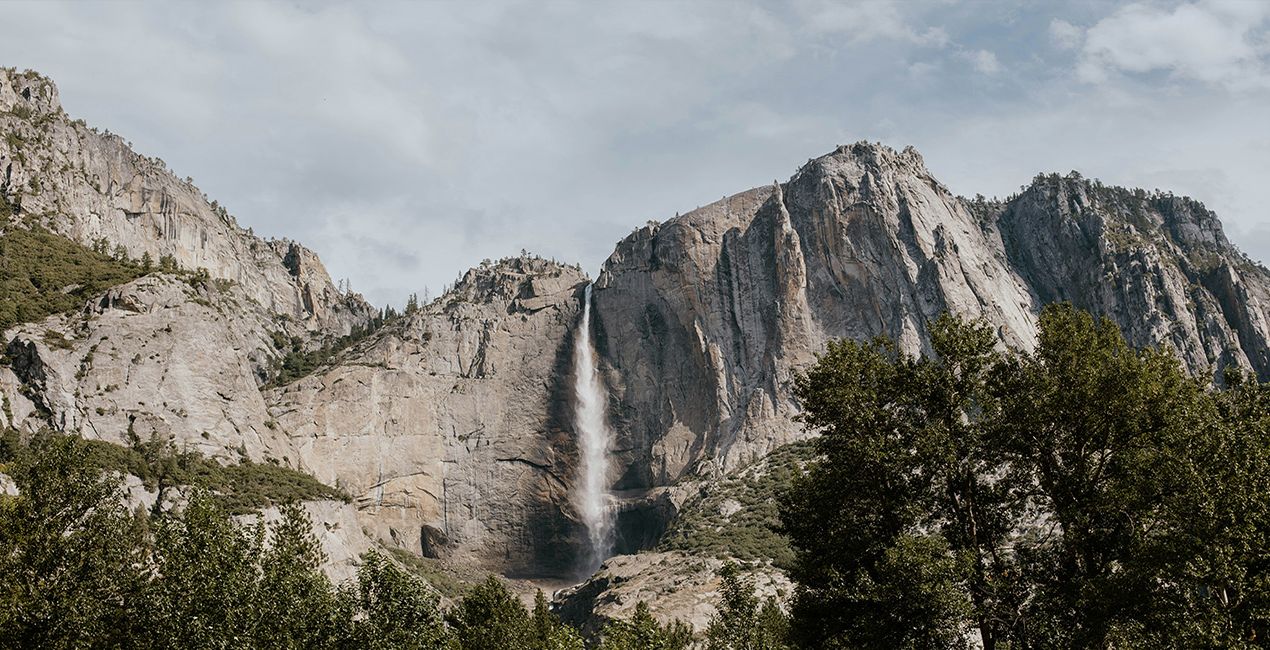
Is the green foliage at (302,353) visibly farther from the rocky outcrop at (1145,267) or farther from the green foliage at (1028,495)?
the green foliage at (1028,495)

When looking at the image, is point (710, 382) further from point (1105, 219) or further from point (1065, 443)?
point (1065, 443)

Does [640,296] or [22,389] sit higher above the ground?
[640,296]

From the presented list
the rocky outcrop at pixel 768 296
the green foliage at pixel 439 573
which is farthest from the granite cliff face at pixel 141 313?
the rocky outcrop at pixel 768 296

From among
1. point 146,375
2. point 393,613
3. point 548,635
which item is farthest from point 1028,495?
point 146,375

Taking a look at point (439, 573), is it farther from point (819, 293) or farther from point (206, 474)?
point (819, 293)

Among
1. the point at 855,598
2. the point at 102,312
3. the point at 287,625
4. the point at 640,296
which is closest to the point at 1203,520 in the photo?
the point at 855,598

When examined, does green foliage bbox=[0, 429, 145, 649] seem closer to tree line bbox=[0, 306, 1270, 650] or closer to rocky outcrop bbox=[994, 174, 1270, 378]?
tree line bbox=[0, 306, 1270, 650]

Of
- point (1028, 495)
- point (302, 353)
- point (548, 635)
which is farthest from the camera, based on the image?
point (302, 353)
